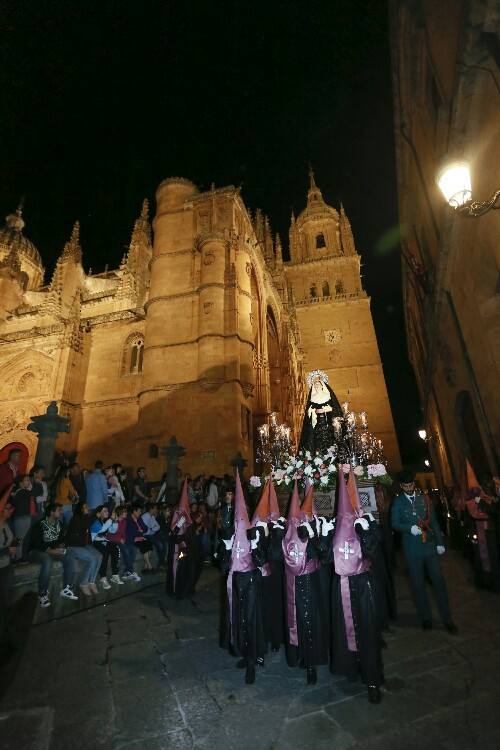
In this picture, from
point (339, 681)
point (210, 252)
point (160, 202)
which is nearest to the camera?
point (339, 681)

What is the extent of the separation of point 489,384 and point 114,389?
19445 millimetres

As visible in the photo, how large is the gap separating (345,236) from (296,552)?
46316mm

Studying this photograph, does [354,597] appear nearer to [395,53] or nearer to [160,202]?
[395,53]

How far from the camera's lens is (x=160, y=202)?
82.8ft

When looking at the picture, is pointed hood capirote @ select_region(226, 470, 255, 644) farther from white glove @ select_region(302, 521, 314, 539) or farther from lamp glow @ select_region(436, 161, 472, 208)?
lamp glow @ select_region(436, 161, 472, 208)

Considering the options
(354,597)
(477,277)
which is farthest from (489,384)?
(354,597)

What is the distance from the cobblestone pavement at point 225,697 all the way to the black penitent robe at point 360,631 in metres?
0.19

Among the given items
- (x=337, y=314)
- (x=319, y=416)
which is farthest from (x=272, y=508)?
(x=337, y=314)

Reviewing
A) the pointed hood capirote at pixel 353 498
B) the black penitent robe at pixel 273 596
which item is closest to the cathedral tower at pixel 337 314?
the black penitent robe at pixel 273 596

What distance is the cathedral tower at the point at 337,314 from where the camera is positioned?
33938 mm

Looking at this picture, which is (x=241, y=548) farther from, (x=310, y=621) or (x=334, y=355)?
(x=334, y=355)

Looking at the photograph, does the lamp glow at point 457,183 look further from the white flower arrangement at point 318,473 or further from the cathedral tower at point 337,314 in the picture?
the cathedral tower at point 337,314

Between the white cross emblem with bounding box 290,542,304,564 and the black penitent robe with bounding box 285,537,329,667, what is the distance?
0.09 metres

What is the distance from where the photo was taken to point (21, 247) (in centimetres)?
3256
